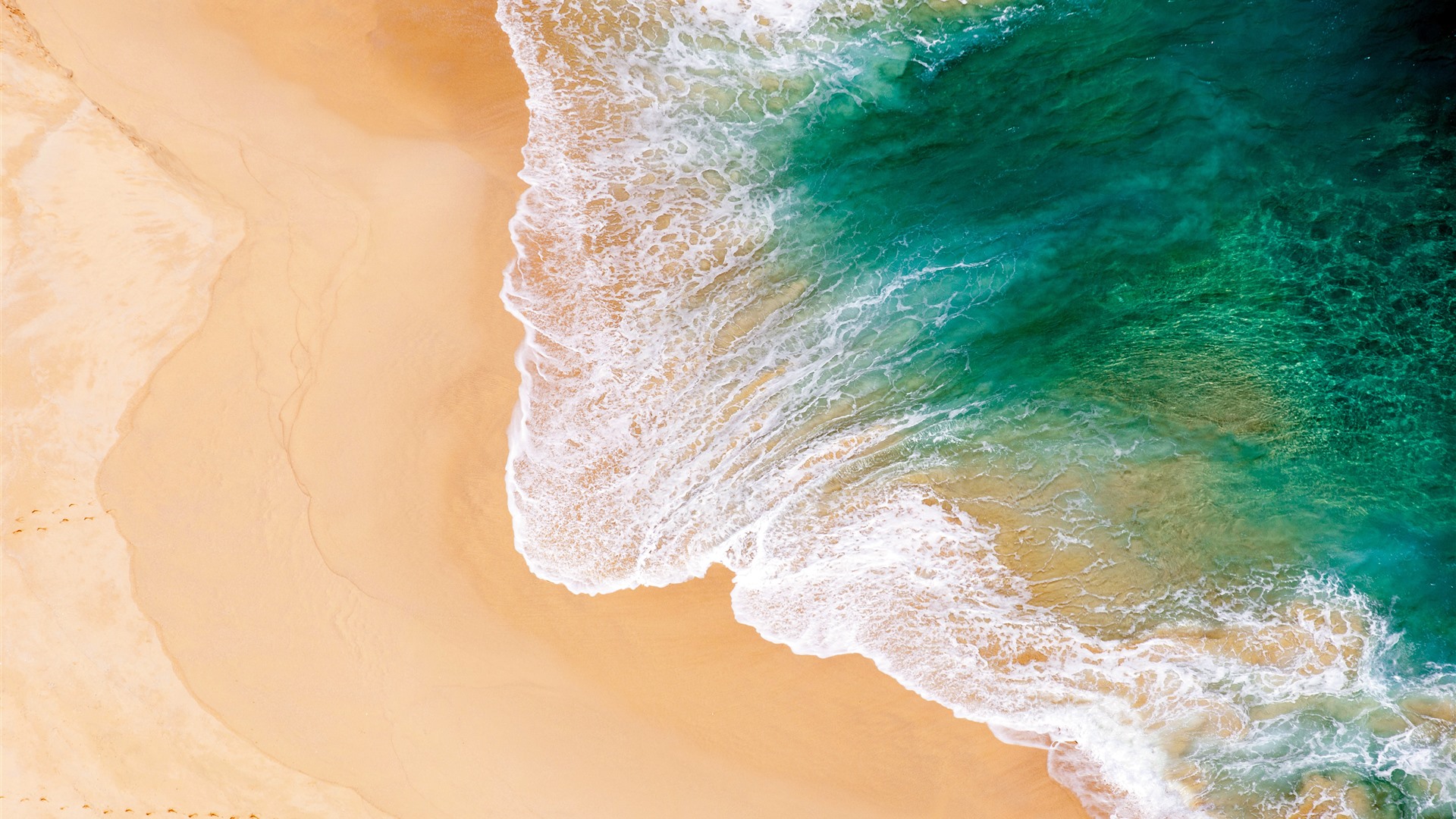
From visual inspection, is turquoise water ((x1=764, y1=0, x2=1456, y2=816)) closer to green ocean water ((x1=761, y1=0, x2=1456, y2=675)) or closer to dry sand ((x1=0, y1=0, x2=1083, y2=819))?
green ocean water ((x1=761, y1=0, x2=1456, y2=675))

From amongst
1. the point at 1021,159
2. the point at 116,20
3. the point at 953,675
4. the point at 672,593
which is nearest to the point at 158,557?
the point at 672,593

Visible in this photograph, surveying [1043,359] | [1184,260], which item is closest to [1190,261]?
[1184,260]

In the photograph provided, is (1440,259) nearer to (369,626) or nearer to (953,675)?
(953,675)

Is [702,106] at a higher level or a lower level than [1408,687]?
higher

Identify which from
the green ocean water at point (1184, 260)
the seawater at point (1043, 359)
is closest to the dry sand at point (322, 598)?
the seawater at point (1043, 359)

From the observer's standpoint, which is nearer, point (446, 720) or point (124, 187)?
point (446, 720)
